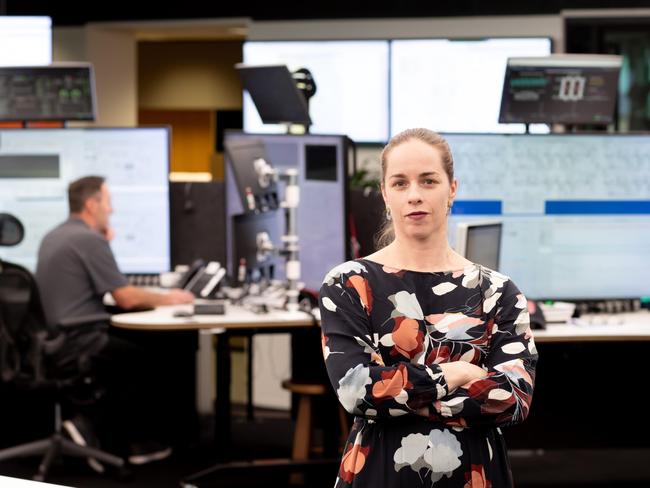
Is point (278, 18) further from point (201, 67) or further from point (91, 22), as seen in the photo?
point (201, 67)

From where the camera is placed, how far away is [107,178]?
17.6ft

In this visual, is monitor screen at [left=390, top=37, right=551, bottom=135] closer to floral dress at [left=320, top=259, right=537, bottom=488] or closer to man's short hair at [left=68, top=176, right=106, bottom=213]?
man's short hair at [left=68, top=176, right=106, bottom=213]

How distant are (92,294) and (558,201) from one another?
2.05m

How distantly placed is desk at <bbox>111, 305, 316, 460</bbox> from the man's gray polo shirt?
297mm

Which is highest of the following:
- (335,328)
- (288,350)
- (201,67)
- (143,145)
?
(201,67)

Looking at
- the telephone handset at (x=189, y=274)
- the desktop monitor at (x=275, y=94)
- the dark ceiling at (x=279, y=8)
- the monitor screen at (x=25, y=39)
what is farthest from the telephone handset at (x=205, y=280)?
the monitor screen at (x=25, y=39)

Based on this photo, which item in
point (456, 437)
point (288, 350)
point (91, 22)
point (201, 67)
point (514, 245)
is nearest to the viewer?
point (456, 437)

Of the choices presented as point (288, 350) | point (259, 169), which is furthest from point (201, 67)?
point (259, 169)

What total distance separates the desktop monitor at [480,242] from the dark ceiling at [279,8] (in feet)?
14.8

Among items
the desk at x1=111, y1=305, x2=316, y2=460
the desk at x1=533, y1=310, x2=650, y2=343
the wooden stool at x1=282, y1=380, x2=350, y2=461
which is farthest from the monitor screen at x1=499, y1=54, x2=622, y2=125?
the wooden stool at x1=282, y1=380, x2=350, y2=461

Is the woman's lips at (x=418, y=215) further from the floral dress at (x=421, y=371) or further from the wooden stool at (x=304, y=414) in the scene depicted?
the wooden stool at (x=304, y=414)

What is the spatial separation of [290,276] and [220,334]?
1.29ft

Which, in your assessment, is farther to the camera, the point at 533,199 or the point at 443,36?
the point at 443,36

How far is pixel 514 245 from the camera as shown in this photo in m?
4.55
